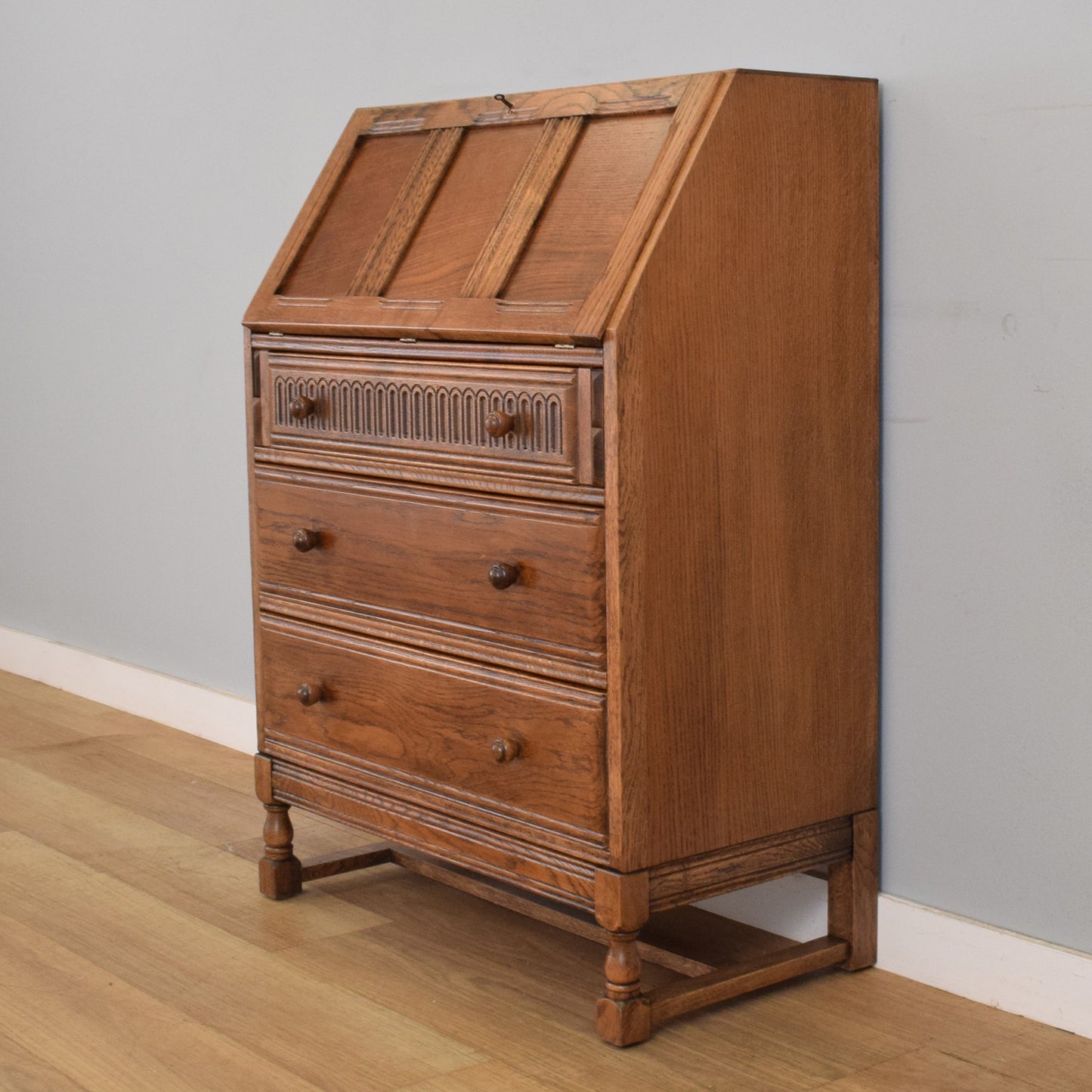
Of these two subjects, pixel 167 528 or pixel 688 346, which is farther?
pixel 167 528

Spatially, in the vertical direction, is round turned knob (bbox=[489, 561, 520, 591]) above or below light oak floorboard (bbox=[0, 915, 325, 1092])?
above

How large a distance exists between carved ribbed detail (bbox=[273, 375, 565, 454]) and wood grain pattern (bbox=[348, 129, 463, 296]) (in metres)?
0.15

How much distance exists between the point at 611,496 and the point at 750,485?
0.75ft

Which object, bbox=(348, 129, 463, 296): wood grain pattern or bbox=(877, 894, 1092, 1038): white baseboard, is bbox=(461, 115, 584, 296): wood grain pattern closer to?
bbox=(348, 129, 463, 296): wood grain pattern

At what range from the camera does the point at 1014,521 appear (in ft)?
6.81

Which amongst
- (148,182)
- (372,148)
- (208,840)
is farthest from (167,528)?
(372,148)

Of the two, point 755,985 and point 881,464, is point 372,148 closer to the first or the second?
point 881,464

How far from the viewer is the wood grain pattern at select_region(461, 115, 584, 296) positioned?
208 centimetres

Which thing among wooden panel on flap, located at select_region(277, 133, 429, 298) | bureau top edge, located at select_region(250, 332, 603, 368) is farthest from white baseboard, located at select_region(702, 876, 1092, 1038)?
wooden panel on flap, located at select_region(277, 133, 429, 298)

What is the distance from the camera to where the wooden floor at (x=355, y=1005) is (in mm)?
1964

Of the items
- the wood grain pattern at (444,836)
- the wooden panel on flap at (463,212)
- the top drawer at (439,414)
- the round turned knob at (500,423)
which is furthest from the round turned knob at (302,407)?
the wood grain pattern at (444,836)

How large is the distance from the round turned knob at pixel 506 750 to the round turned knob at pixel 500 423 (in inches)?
16.0

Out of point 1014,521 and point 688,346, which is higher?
point 688,346

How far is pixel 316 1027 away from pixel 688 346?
1025 mm
